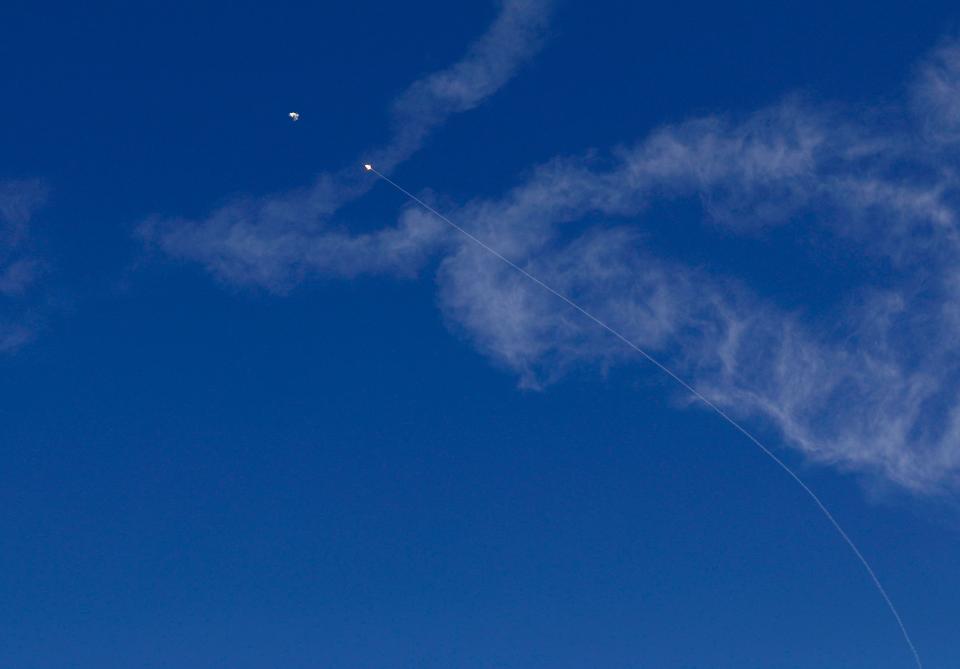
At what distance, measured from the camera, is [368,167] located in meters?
88.8

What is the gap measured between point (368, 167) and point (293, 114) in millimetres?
13630

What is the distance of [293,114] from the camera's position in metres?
88.1
